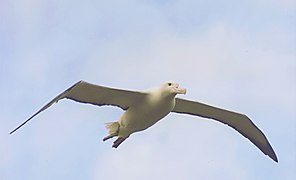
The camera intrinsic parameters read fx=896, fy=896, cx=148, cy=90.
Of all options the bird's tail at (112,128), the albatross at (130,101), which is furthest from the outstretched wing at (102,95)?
the bird's tail at (112,128)

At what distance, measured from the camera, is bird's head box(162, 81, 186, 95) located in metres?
15.2

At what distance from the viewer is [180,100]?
16703mm

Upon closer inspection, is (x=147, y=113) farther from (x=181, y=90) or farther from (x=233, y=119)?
(x=233, y=119)

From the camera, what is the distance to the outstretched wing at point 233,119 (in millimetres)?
Answer: 16983

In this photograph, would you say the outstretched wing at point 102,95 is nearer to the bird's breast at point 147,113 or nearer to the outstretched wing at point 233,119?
the bird's breast at point 147,113

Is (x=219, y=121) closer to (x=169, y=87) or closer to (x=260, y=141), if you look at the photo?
(x=260, y=141)

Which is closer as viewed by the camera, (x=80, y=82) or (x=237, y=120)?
(x=80, y=82)

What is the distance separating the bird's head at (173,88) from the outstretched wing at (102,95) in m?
0.44

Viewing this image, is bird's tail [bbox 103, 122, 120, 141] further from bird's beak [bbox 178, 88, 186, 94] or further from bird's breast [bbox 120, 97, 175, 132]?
bird's beak [bbox 178, 88, 186, 94]

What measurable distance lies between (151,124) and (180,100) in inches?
62.2

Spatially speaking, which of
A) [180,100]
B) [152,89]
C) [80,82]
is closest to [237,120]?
[180,100]

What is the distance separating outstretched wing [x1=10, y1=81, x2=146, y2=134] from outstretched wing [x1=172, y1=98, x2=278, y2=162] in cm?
138

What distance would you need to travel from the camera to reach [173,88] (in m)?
15.3

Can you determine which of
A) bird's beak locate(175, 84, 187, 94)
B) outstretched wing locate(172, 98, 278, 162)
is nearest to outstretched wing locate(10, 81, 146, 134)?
bird's beak locate(175, 84, 187, 94)
